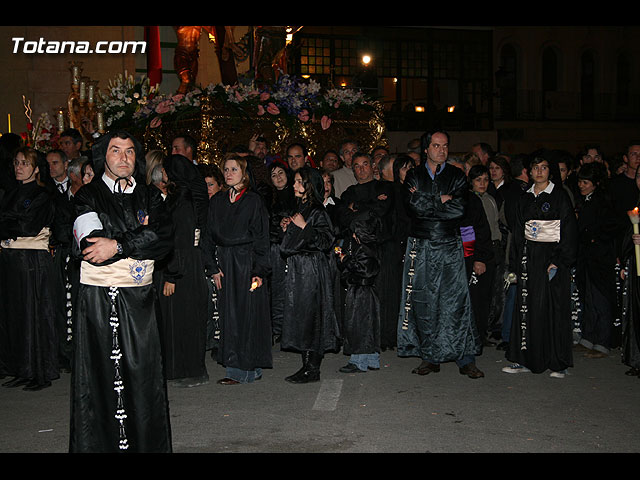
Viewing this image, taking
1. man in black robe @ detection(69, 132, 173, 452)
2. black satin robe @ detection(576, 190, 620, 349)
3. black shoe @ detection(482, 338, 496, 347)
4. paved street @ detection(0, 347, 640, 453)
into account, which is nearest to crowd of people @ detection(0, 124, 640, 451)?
paved street @ detection(0, 347, 640, 453)

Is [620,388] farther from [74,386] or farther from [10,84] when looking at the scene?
[10,84]

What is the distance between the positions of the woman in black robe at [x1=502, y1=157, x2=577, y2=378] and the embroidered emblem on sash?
13.9ft

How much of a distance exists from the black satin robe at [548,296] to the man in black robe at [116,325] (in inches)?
163

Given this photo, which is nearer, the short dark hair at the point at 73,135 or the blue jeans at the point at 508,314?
the blue jeans at the point at 508,314

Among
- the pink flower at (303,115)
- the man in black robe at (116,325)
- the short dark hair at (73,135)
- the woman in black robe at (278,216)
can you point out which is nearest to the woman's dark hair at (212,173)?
the woman in black robe at (278,216)

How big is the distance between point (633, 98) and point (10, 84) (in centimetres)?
2919

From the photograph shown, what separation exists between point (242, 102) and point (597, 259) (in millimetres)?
5568

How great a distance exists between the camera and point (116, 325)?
4.61m

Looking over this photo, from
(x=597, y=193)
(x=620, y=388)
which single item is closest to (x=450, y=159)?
(x=597, y=193)

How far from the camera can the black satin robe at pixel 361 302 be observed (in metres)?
7.57

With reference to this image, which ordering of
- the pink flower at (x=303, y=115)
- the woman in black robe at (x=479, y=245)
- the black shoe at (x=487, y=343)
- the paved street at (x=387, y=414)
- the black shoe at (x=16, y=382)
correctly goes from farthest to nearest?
the pink flower at (x=303, y=115) < the black shoe at (x=487, y=343) < the woman in black robe at (x=479, y=245) < the black shoe at (x=16, y=382) < the paved street at (x=387, y=414)

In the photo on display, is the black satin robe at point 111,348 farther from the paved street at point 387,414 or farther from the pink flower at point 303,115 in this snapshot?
the pink flower at point 303,115

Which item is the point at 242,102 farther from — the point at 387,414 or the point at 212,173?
the point at 387,414

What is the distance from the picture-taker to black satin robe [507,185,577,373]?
7.48m
